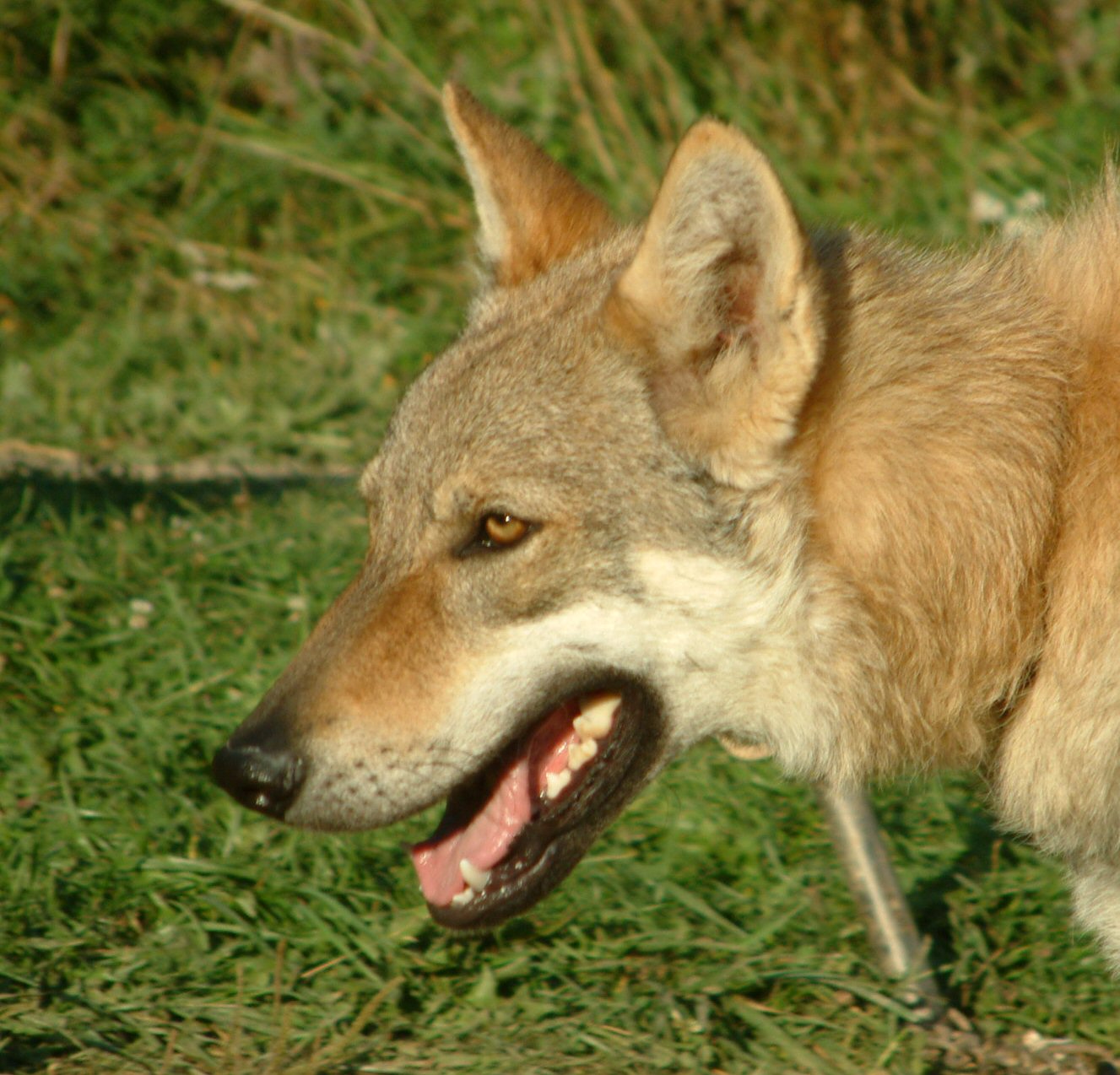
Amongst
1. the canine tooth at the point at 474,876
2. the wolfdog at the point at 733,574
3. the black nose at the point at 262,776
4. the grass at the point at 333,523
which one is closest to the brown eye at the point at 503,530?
the wolfdog at the point at 733,574

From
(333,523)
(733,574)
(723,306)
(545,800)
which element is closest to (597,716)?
(545,800)

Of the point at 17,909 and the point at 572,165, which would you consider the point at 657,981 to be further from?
the point at 572,165

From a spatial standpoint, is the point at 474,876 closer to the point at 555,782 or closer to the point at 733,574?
the point at 555,782

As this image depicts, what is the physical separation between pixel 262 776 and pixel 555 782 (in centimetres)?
64

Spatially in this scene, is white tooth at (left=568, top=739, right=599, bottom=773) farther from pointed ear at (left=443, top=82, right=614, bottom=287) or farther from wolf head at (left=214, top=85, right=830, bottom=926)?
pointed ear at (left=443, top=82, right=614, bottom=287)

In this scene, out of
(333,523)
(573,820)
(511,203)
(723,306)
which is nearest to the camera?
(723,306)

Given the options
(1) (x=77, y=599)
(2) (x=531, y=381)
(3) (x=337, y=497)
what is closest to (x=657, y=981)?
(2) (x=531, y=381)

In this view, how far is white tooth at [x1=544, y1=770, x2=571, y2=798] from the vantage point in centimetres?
303

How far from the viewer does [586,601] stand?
289 cm

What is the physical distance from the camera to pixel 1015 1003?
3.59 meters

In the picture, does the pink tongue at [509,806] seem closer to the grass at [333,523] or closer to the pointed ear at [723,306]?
the grass at [333,523]

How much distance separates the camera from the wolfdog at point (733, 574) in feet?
9.27

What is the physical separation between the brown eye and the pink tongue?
0.39m

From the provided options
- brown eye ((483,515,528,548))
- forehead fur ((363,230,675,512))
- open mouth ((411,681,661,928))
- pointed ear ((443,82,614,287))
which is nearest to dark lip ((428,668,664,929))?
open mouth ((411,681,661,928))
